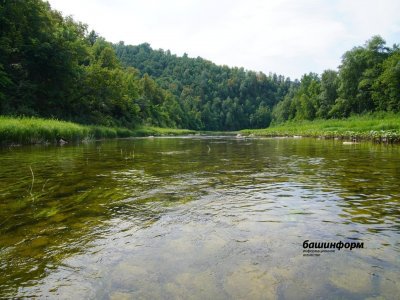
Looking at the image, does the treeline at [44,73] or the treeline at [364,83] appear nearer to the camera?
the treeline at [44,73]

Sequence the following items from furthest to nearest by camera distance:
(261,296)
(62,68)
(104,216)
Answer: (62,68) → (104,216) → (261,296)

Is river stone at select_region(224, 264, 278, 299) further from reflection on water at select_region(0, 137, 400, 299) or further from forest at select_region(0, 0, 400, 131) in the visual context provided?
forest at select_region(0, 0, 400, 131)

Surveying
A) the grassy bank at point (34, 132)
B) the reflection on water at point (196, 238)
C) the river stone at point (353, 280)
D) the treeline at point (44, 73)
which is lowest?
the river stone at point (353, 280)

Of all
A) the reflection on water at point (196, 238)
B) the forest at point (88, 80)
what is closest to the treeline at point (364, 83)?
the forest at point (88, 80)

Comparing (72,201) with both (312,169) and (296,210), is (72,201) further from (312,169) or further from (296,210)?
(312,169)

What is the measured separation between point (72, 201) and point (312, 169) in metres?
7.36

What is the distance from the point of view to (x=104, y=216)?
5.12 meters

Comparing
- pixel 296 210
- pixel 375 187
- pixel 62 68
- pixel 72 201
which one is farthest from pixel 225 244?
pixel 62 68

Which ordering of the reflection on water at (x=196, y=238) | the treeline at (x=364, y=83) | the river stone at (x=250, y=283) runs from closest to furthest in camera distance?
the river stone at (x=250, y=283) < the reflection on water at (x=196, y=238) < the treeline at (x=364, y=83)

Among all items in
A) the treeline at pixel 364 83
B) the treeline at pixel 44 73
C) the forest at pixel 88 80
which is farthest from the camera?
the treeline at pixel 364 83

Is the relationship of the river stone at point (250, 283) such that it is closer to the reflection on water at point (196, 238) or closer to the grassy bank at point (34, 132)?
the reflection on water at point (196, 238)

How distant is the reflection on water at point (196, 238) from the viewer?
2.96 m

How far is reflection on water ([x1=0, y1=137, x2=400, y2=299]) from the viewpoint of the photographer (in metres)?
2.96

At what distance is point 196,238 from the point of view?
416 cm
